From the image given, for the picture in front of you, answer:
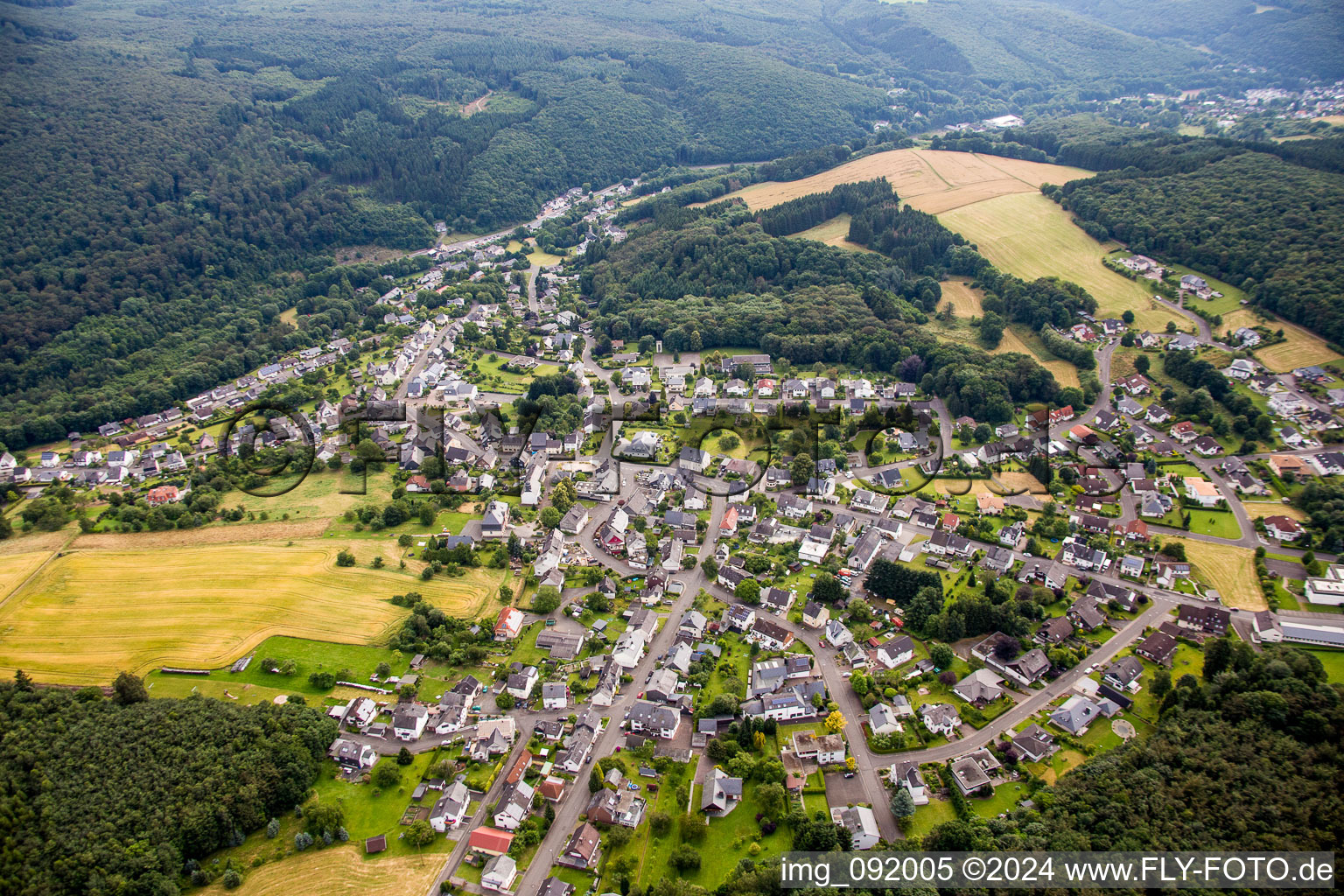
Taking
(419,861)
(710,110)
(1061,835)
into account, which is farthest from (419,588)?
(710,110)

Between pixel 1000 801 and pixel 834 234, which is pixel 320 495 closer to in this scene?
pixel 1000 801

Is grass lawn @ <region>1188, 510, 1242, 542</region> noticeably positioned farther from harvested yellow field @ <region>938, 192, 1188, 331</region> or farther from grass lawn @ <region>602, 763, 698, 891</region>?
grass lawn @ <region>602, 763, 698, 891</region>

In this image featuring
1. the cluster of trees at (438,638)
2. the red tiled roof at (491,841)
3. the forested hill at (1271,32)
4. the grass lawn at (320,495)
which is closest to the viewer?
the red tiled roof at (491,841)

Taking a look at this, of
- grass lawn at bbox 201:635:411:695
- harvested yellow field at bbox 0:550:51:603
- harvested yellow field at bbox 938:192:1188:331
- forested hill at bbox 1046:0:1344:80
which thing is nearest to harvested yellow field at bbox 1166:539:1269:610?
harvested yellow field at bbox 938:192:1188:331

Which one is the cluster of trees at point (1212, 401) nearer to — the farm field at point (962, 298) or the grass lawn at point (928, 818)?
the farm field at point (962, 298)

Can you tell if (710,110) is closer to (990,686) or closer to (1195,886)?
(990,686)

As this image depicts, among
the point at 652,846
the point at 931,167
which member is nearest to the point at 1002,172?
the point at 931,167

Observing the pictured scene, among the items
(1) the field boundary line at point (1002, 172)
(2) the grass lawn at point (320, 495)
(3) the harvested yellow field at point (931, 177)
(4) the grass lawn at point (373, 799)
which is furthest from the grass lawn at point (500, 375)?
(1) the field boundary line at point (1002, 172)
